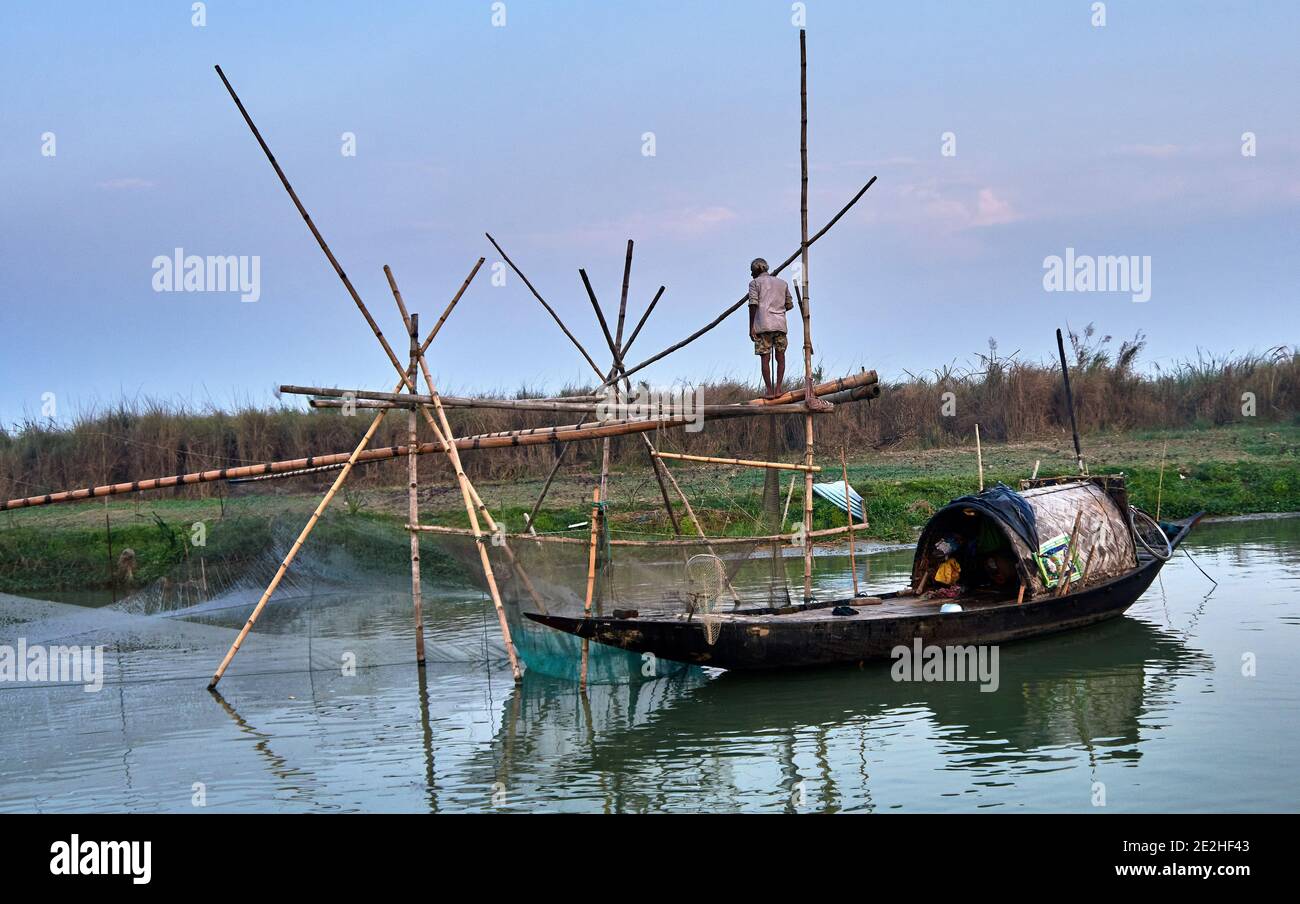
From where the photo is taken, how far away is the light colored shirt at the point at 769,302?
32.8ft

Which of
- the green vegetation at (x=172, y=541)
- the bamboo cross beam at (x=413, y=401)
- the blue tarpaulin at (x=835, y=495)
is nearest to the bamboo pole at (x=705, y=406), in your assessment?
the bamboo cross beam at (x=413, y=401)

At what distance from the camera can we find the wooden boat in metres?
8.62

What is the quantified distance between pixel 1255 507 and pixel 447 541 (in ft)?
44.3

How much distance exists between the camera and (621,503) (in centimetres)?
1666

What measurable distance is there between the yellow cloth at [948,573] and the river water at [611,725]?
2.66ft

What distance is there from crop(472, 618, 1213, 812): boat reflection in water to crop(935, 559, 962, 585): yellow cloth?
0.79 metres

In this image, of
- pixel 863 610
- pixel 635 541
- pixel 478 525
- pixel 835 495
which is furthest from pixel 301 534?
pixel 835 495

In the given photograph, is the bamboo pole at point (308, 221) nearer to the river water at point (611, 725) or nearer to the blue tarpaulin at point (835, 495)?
Answer: the river water at point (611, 725)

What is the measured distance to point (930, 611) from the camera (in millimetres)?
9672

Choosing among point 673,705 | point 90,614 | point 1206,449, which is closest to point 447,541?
point 673,705

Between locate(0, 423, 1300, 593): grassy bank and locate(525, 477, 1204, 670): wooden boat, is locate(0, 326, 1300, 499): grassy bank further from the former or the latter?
locate(525, 477, 1204, 670): wooden boat

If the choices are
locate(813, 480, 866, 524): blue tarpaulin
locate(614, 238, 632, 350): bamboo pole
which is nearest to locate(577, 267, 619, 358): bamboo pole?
locate(614, 238, 632, 350): bamboo pole
